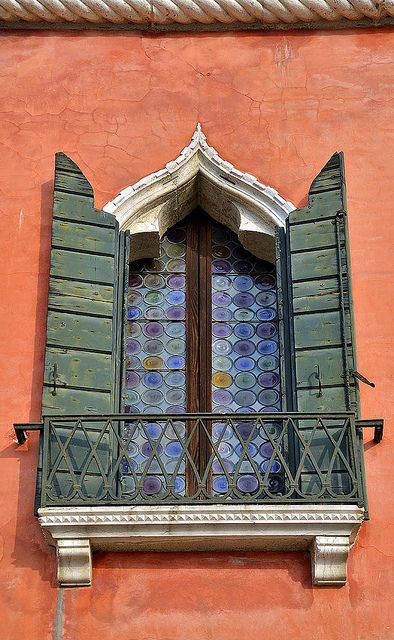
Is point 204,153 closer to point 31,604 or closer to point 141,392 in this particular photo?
point 141,392

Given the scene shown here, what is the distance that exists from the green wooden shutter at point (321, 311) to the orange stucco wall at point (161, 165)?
0.63 ft

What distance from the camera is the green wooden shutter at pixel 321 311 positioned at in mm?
8469

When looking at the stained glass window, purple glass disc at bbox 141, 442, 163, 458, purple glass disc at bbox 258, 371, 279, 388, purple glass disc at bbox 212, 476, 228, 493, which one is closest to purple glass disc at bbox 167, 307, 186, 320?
the stained glass window

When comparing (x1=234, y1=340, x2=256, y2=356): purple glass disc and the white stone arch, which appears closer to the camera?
(x1=234, y1=340, x2=256, y2=356): purple glass disc

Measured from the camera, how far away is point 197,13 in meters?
9.99

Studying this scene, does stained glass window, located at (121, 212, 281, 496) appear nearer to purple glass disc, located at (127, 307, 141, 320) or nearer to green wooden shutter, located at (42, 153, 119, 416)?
purple glass disc, located at (127, 307, 141, 320)

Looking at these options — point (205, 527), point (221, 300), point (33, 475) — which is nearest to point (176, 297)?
point (221, 300)

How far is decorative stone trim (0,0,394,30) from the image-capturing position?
996 cm

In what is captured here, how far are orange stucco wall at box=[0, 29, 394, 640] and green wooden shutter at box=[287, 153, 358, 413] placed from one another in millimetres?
191

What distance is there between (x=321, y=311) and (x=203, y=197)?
1.29 m

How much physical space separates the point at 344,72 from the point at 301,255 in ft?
5.02

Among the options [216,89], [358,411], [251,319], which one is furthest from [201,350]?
[216,89]

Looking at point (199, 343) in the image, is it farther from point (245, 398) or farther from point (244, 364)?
point (245, 398)

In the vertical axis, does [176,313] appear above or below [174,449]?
above
